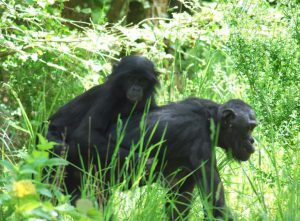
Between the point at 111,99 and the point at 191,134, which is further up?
the point at 111,99

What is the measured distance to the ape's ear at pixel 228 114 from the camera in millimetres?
5727

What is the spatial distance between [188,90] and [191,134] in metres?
1.65

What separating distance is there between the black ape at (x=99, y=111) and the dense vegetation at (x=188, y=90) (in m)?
0.23

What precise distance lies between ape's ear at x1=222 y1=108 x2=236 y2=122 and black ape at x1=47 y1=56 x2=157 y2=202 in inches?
26.2

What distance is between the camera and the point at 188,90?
289 inches

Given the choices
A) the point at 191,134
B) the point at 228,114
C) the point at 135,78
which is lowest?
the point at 191,134

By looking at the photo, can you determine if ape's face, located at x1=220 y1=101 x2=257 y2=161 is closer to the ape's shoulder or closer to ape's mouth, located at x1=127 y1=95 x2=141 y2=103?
ape's mouth, located at x1=127 y1=95 x2=141 y2=103

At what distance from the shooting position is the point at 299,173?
517 cm

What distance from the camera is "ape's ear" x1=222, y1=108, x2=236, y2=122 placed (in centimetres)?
573

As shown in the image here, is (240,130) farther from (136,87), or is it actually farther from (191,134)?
(136,87)

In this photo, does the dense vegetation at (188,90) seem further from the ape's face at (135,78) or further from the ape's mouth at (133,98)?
the ape's mouth at (133,98)

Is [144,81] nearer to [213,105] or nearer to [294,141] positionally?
[213,105]

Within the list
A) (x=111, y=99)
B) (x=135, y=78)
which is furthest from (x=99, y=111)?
(x=135, y=78)

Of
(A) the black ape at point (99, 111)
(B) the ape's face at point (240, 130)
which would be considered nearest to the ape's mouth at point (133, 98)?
(A) the black ape at point (99, 111)
